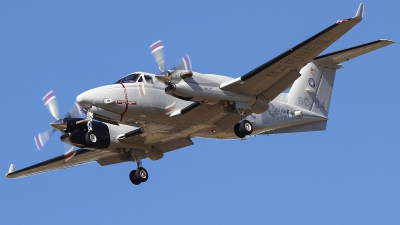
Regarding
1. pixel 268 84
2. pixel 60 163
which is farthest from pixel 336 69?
pixel 60 163

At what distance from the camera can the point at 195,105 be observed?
1208 inches

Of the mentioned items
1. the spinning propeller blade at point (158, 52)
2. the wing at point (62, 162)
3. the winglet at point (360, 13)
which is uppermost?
the spinning propeller blade at point (158, 52)

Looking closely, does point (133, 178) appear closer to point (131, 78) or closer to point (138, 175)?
point (138, 175)

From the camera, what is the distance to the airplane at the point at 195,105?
1167 inches

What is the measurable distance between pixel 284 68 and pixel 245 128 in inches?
106

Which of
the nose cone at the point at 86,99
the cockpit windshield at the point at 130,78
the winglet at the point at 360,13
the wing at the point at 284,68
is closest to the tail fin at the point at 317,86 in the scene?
the wing at the point at 284,68

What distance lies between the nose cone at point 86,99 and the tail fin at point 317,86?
9295mm

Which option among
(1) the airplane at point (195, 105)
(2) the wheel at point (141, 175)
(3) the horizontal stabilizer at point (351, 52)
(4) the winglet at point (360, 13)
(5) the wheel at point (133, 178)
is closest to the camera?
(4) the winglet at point (360, 13)

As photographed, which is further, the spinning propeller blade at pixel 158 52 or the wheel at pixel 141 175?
the wheel at pixel 141 175

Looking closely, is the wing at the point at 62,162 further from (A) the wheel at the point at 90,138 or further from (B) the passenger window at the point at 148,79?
(B) the passenger window at the point at 148,79

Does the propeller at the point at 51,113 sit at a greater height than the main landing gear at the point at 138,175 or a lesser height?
greater

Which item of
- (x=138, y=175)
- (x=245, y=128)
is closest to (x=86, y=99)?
(x=138, y=175)

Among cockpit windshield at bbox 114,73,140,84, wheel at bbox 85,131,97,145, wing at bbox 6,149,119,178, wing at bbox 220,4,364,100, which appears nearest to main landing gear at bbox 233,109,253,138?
wing at bbox 220,4,364,100

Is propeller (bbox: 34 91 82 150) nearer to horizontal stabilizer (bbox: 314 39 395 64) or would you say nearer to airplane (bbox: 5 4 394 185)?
airplane (bbox: 5 4 394 185)
